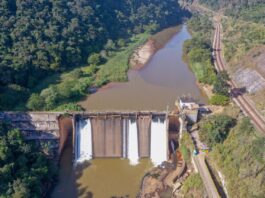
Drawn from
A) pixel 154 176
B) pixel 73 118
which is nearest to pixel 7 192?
pixel 73 118

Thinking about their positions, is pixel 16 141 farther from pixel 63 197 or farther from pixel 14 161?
pixel 63 197

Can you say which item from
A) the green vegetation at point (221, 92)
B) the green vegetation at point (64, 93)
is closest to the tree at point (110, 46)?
the green vegetation at point (64, 93)

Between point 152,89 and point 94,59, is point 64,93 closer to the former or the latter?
point 152,89

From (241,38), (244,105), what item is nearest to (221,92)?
(244,105)

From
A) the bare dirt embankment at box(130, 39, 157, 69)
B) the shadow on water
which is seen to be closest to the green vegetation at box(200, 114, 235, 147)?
the shadow on water

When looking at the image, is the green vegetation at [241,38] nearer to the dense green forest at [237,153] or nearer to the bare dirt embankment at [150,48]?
the bare dirt embankment at [150,48]
